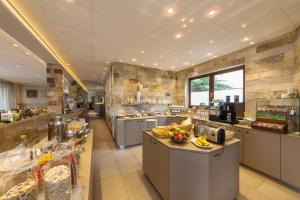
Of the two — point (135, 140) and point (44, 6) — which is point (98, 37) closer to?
point (44, 6)

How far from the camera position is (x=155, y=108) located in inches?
216

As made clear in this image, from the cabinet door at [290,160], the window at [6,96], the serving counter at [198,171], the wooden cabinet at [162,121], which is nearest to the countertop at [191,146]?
the serving counter at [198,171]

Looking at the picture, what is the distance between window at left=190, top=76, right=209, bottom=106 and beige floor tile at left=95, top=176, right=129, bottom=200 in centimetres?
398

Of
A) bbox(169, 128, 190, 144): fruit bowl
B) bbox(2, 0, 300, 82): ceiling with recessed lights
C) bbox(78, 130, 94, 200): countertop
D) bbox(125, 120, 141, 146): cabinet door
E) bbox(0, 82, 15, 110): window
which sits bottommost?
bbox(125, 120, 141, 146): cabinet door

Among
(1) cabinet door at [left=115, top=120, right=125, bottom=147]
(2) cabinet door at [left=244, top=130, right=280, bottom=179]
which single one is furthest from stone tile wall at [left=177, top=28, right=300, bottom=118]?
(1) cabinet door at [left=115, top=120, right=125, bottom=147]

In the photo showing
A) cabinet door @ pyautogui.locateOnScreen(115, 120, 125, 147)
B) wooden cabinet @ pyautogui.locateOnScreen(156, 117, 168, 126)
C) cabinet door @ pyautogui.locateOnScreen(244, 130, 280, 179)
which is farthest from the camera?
wooden cabinet @ pyautogui.locateOnScreen(156, 117, 168, 126)

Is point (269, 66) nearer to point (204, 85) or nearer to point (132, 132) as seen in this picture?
point (204, 85)

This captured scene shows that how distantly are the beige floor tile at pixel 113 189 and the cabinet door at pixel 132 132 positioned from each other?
5.10ft

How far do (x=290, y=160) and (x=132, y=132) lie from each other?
348cm

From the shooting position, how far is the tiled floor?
6.50 ft

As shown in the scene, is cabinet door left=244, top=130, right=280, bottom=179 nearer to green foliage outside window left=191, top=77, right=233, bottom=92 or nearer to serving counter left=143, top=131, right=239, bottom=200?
serving counter left=143, top=131, right=239, bottom=200

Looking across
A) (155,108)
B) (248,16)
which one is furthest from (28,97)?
(248,16)

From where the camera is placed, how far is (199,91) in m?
5.21

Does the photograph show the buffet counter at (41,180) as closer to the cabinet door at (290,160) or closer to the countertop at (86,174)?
the countertop at (86,174)
